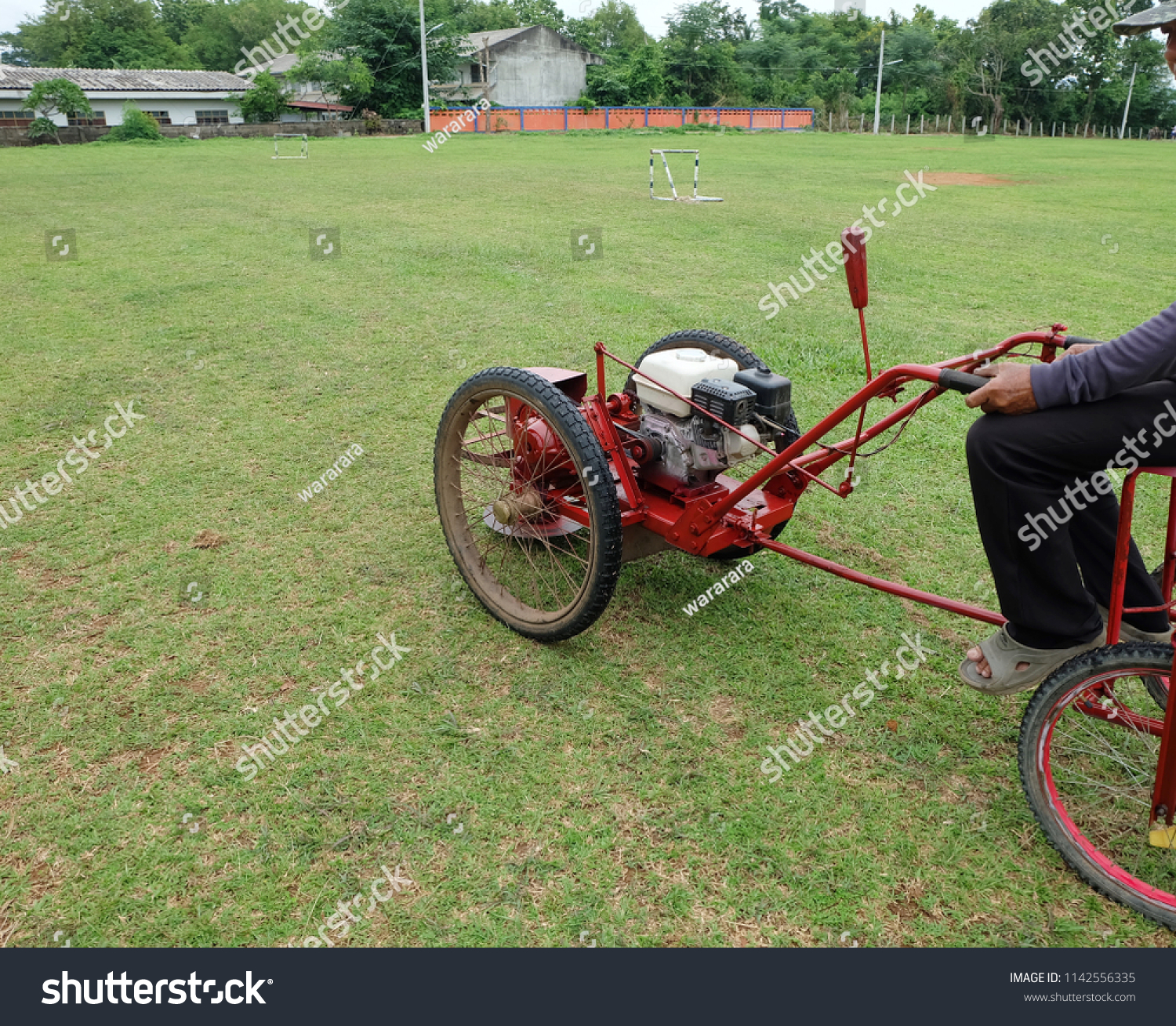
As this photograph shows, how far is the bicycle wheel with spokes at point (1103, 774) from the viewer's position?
2311 millimetres

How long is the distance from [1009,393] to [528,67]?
212 ft

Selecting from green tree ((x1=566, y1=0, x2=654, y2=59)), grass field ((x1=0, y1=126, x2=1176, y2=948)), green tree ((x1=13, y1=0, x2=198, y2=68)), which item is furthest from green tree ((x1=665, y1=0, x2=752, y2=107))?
grass field ((x1=0, y1=126, x2=1176, y2=948))

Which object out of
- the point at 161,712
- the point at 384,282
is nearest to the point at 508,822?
the point at 161,712

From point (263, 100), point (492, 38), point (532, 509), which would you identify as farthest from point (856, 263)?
point (492, 38)

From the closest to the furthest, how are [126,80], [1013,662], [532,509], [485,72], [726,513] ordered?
[1013,662]
[726,513]
[532,509]
[126,80]
[485,72]

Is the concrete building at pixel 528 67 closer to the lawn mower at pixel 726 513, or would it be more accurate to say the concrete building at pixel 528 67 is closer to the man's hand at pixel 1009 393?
the lawn mower at pixel 726 513

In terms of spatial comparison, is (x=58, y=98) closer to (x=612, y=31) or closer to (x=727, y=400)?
(x=727, y=400)

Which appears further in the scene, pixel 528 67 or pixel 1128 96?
pixel 528 67

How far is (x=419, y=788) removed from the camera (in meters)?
2.85

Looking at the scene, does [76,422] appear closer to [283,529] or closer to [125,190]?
[283,529]

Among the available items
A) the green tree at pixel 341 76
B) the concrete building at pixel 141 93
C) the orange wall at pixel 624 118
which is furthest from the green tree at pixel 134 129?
the orange wall at pixel 624 118

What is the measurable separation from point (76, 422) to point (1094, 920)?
5.95 meters

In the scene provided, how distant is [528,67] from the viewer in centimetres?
5978

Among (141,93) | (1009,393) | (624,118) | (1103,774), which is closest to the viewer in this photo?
(1009,393)
